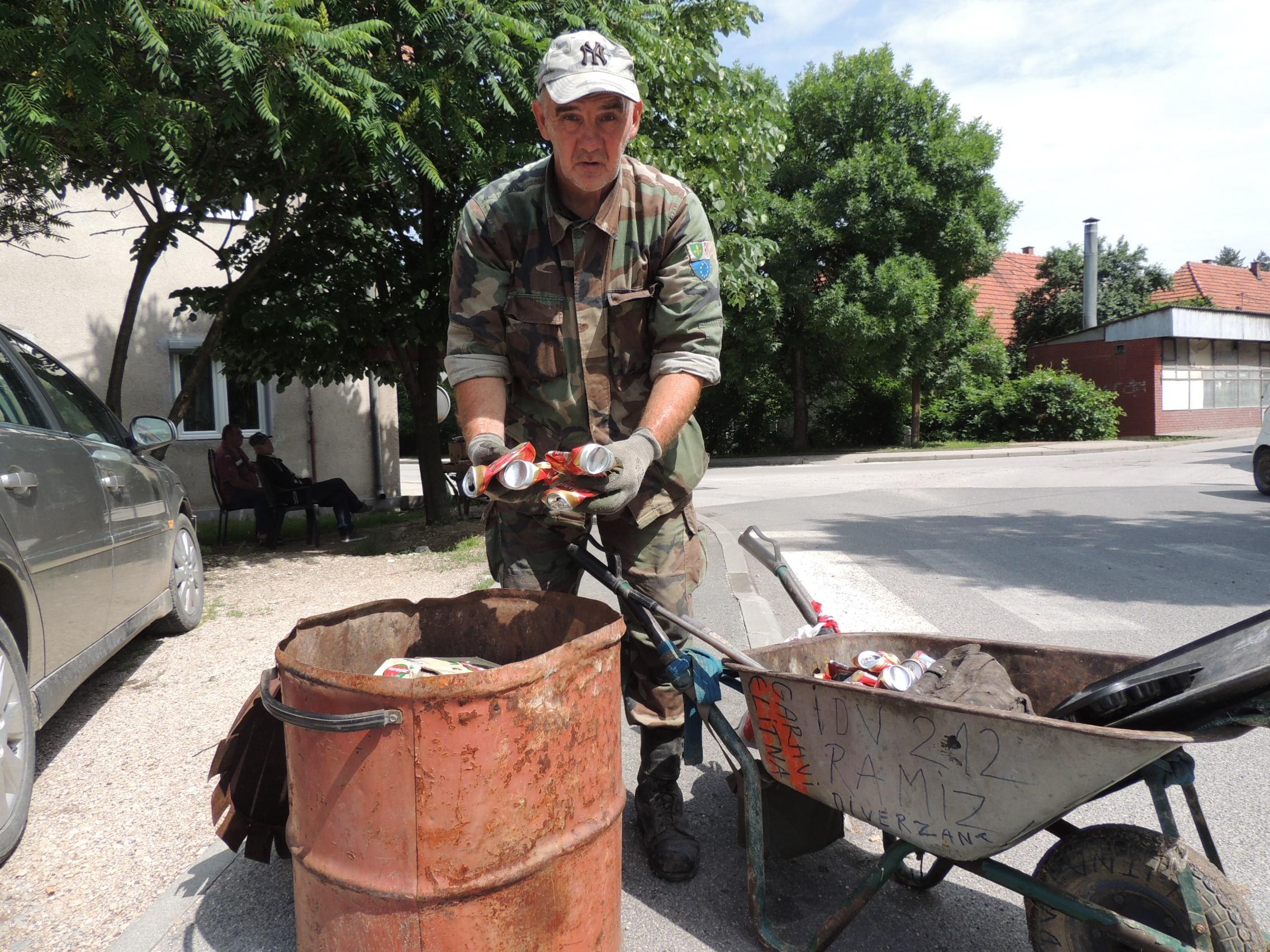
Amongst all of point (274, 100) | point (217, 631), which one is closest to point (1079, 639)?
point (217, 631)

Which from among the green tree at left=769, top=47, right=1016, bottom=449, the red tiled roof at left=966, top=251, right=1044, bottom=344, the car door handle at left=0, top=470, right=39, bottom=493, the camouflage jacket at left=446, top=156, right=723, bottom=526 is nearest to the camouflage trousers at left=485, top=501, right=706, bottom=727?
the camouflage jacket at left=446, top=156, right=723, bottom=526

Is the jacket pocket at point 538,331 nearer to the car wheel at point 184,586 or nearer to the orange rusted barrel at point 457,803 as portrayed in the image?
the orange rusted barrel at point 457,803

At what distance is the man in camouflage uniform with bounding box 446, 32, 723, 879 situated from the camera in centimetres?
256

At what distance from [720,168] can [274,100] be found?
5103 millimetres

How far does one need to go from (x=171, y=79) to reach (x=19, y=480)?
11.0ft

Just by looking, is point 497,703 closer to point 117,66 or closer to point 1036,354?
point 117,66

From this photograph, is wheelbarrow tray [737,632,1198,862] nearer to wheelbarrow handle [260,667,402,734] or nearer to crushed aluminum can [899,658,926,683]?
crushed aluminum can [899,658,926,683]

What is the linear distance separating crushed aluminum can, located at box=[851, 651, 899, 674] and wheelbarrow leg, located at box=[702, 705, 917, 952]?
1.41 ft

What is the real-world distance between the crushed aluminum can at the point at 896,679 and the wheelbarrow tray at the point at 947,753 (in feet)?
1.12

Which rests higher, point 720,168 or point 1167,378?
point 720,168

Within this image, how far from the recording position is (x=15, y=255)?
438 inches

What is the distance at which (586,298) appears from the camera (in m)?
2.60

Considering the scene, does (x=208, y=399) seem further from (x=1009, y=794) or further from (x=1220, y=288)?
(x=1220, y=288)

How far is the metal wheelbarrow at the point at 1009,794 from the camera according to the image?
173 centimetres
